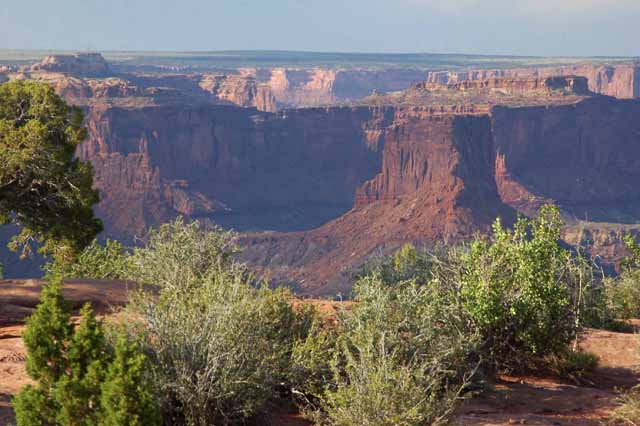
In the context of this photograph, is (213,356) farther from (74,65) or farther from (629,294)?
(74,65)

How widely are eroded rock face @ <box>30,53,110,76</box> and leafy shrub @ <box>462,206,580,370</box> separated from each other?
13635 cm

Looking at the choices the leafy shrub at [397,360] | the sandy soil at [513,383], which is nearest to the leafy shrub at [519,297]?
the leafy shrub at [397,360]

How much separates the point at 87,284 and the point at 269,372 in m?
11.4

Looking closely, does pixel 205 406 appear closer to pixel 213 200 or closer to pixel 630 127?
pixel 213 200

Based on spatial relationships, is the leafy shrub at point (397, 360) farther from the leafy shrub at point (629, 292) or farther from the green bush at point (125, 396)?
the leafy shrub at point (629, 292)

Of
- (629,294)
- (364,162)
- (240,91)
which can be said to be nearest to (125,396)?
(629,294)

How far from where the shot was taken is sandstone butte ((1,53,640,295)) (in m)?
97.9

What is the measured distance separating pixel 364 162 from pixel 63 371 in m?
135

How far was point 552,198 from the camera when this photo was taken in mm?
129750

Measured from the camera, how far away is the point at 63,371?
11.3 meters

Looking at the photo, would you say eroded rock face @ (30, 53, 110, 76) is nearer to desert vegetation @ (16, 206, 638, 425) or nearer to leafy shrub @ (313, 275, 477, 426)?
desert vegetation @ (16, 206, 638, 425)

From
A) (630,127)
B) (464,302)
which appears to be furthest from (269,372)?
(630,127)

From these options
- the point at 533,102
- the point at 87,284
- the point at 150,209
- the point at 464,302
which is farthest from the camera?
the point at 533,102

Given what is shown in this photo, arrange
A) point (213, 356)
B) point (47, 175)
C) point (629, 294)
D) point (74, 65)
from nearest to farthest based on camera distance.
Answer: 1. point (213, 356)
2. point (47, 175)
3. point (629, 294)
4. point (74, 65)
